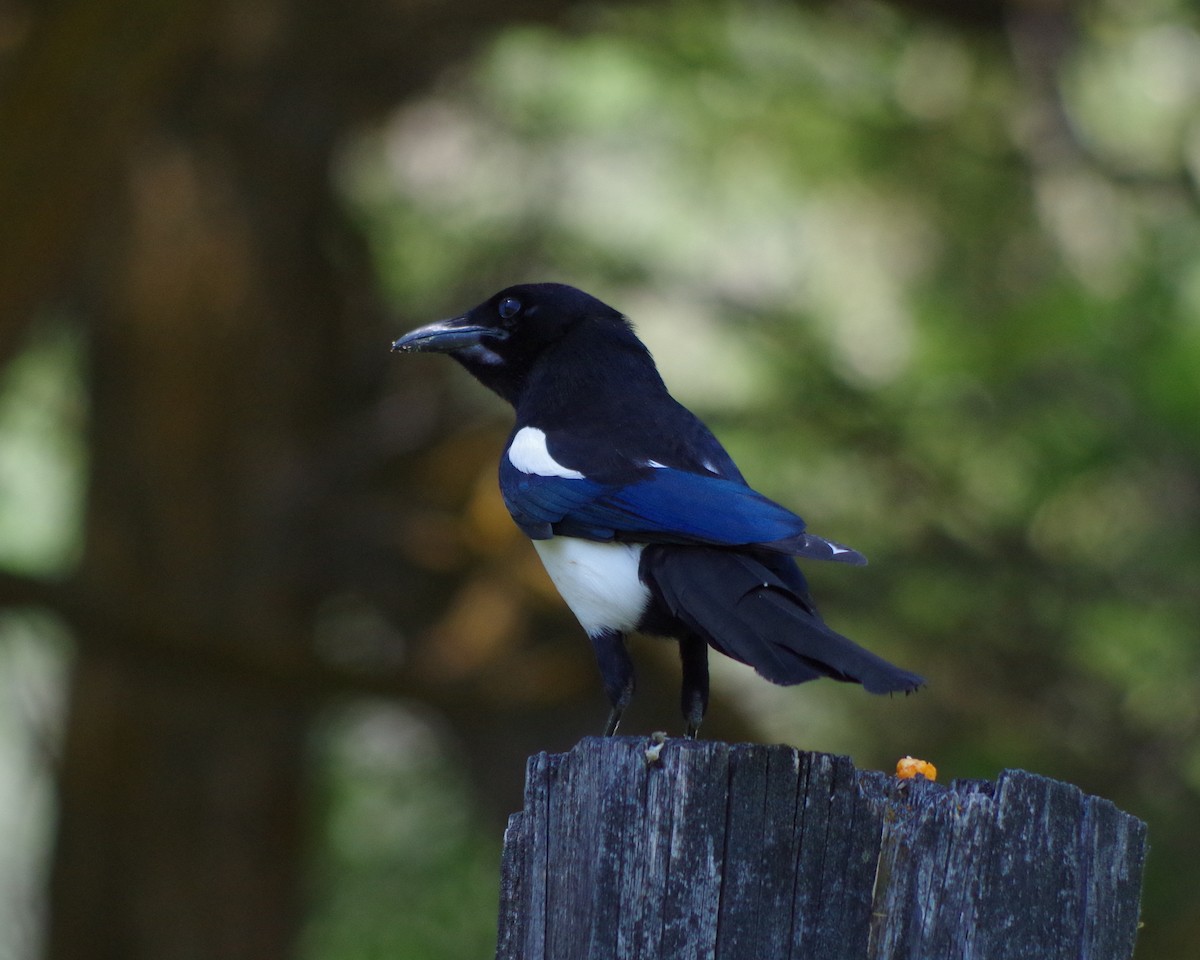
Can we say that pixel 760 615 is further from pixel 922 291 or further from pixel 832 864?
pixel 922 291

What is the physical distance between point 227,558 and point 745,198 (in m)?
3.39

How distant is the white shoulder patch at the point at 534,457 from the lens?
11.1ft

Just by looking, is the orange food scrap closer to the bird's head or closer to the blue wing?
the blue wing

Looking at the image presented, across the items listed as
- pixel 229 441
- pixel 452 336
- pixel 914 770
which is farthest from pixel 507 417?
pixel 914 770

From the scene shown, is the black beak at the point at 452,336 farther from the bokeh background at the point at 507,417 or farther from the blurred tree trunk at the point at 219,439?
the blurred tree trunk at the point at 219,439

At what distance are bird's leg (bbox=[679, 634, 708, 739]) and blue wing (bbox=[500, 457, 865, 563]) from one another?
1.04ft

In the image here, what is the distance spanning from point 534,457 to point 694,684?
0.60m

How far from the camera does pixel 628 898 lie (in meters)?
2.20

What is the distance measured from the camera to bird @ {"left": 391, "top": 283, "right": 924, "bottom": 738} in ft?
8.61

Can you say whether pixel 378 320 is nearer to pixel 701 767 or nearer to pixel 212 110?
pixel 212 110

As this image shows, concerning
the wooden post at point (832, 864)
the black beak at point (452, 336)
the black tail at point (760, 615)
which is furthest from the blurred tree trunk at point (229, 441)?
the wooden post at point (832, 864)

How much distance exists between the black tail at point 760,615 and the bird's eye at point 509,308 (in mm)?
1175

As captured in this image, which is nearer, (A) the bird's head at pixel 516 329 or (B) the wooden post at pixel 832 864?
(B) the wooden post at pixel 832 864

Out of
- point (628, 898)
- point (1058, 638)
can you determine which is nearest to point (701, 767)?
point (628, 898)
